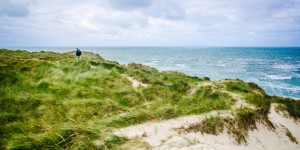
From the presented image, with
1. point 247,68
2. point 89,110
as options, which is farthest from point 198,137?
point 247,68

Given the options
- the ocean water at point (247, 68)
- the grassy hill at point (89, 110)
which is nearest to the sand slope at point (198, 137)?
the grassy hill at point (89, 110)

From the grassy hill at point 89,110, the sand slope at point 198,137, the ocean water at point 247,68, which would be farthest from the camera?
the ocean water at point 247,68

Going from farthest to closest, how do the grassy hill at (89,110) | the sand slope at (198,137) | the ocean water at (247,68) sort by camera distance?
the ocean water at (247,68) < the sand slope at (198,137) < the grassy hill at (89,110)

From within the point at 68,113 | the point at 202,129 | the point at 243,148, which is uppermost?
the point at 68,113

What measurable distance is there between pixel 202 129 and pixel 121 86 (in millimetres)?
4423

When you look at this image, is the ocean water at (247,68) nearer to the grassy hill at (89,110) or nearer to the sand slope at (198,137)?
the sand slope at (198,137)

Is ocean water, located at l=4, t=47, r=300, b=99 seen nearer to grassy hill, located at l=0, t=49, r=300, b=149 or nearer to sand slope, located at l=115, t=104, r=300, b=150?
sand slope, located at l=115, t=104, r=300, b=150

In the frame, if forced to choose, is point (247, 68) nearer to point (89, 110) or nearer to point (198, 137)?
point (198, 137)

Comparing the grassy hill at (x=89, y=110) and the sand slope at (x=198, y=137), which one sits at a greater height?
the grassy hill at (x=89, y=110)

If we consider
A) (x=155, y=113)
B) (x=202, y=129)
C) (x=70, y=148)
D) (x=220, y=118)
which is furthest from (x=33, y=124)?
(x=220, y=118)

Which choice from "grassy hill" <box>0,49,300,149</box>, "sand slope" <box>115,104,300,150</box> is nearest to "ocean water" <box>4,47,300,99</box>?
"sand slope" <box>115,104,300,150</box>

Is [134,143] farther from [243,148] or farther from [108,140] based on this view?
[243,148]

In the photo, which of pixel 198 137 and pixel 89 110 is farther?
pixel 89 110

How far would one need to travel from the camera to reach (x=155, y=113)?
620 centimetres
